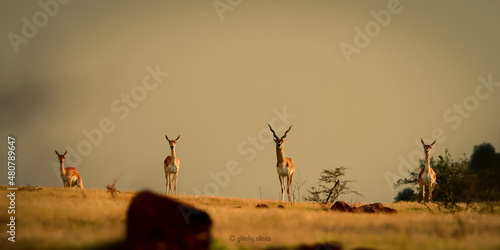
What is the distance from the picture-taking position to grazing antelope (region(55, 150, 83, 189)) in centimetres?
2652

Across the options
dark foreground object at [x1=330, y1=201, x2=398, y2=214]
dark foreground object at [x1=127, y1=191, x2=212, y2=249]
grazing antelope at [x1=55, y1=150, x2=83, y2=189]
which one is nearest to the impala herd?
grazing antelope at [x1=55, y1=150, x2=83, y2=189]

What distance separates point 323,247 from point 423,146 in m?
20.2

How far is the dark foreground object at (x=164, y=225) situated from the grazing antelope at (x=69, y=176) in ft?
67.5

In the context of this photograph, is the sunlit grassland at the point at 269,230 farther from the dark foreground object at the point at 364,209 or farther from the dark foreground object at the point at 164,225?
the dark foreground object at the point at 364,209

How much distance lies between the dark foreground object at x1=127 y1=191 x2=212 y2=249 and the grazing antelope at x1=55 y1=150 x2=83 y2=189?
2059cm

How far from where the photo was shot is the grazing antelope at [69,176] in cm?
2652

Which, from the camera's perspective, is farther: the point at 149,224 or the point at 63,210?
the point at 63,210

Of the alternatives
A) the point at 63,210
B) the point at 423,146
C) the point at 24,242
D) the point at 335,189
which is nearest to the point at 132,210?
the point at 24,242

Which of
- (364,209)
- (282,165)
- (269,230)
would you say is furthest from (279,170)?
(269,230)

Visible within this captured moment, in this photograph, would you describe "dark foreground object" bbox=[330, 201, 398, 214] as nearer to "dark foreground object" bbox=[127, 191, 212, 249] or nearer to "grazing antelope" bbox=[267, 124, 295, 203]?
"grazing antelope" bbox=[267, 124, 295, 203]

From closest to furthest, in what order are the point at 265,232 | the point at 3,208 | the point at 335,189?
the point at 265,232
the point at 3,208
the point at 335,189

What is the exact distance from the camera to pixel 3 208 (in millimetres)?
11602

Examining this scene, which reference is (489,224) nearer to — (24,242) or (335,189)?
(24,242)

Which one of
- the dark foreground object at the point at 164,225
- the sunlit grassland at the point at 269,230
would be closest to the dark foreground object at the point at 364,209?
the sunlit grassland at the point at 269,230
